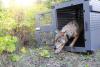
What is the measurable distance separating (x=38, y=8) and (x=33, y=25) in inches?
34.2

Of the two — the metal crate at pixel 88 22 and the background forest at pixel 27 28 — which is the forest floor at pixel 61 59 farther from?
the metal crate at pixel 88 22

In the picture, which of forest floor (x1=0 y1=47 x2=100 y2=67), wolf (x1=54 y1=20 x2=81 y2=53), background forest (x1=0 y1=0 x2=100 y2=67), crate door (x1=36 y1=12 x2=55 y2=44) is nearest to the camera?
forest floor (x1=0 y1=47 x2=100 y2=67)

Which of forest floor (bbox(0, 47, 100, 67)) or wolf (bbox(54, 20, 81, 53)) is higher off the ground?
wolf (bbox(54, 20, 81, 53))

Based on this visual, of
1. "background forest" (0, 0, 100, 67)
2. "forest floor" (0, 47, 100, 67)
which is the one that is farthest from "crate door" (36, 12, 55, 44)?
"forest floor" (0, 47, 100, 67)

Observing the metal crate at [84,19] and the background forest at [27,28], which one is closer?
the background forest at [27,28]

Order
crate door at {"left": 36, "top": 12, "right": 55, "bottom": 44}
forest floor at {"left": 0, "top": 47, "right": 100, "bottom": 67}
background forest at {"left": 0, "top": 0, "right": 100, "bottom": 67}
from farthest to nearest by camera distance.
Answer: crate door at {"left": 36, "top": 12, "right": 55, "bottom": 44} → background forest at {"left": 0, "top": 0, "right": 100, "bottom": 67} → forest floor at {"left": 0, "top": 47, "right": 100, "bottom": 67}

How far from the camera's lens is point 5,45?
304 centimetres

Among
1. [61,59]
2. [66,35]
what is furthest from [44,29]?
[61,59]

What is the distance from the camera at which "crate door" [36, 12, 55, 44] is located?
6.99m

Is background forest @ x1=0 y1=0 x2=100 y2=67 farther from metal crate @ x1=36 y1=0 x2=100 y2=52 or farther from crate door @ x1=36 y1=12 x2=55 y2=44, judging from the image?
metal crate @ x1=36 y1=0 x2=100 y2=52

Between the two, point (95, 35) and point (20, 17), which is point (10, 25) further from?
point (95, 35)

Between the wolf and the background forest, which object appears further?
the wolf

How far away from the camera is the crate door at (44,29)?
6988 mm

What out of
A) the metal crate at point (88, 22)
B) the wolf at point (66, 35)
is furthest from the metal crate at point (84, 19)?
the wolf at point (66, 35)
